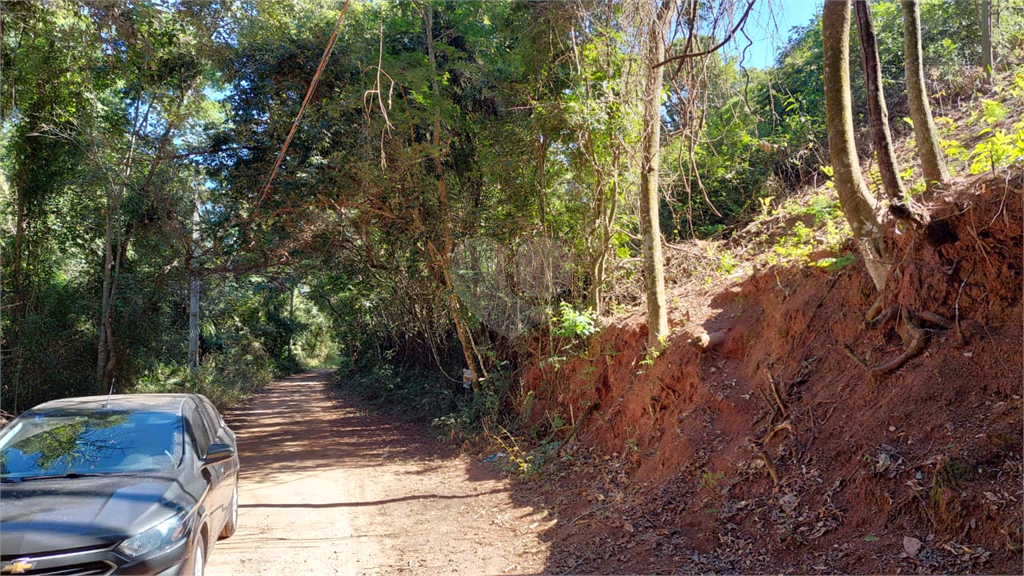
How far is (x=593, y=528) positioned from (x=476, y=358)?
7.76 m

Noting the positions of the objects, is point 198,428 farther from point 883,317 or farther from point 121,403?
point 883,317

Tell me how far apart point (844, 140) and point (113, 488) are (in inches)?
260

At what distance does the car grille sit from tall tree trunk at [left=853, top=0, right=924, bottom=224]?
6.36 m

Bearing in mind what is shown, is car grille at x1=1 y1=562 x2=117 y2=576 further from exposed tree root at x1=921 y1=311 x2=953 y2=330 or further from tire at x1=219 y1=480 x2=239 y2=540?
exposed tree root at x1=921 y1=311 x2=953 y2=330

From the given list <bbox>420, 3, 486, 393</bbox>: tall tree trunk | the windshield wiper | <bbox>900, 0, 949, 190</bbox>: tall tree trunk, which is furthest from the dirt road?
<bbox>900, 0, 949, 190</bbox>: tall tree trunk

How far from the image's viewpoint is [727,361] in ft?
25.8

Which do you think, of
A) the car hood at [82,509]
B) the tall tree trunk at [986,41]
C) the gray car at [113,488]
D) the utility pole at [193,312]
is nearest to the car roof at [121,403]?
the gray car at [113,488]

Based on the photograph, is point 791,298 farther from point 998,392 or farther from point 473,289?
point 473,289

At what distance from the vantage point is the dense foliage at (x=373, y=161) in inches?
442

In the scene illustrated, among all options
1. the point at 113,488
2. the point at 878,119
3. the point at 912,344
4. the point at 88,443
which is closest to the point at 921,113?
the point at 878,119

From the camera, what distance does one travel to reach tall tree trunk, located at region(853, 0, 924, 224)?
18.4 ft

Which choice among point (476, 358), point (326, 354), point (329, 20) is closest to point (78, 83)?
point (329, 20)

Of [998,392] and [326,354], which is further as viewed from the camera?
[326,354]

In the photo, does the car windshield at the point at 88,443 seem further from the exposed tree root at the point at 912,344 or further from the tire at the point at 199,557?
the exposed tree root at the point at 912,344
